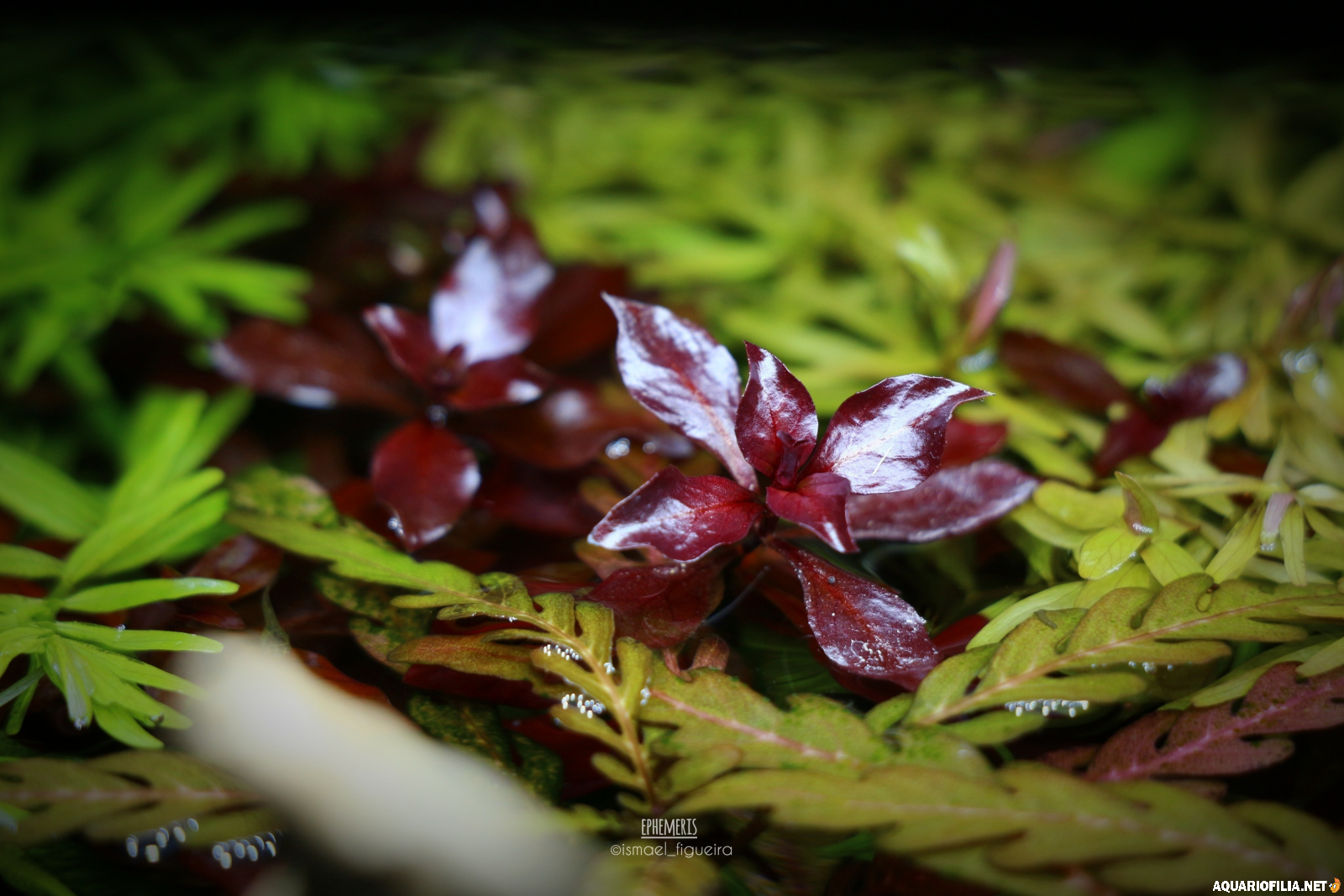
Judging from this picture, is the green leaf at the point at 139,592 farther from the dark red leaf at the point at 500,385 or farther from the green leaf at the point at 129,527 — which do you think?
the dark red leaf at the point at 500,385

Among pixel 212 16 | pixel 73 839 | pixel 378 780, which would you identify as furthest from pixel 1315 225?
pixel 212 16

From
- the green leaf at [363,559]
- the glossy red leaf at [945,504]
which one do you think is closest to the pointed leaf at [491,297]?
the green leaf at [363,559]

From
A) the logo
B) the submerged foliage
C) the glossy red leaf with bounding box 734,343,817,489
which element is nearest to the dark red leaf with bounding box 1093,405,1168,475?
the submerged foliage

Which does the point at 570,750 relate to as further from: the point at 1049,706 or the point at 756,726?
the point at 1049,706

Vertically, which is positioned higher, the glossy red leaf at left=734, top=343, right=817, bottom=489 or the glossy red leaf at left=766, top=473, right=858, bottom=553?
the glossy red leaf at left=734, top=343, right=817, bottom=489

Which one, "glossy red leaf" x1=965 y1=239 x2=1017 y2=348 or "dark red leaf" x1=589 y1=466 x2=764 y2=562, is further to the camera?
"glossy red leaf" x1=965 y1=239 x2=1017 y2=348

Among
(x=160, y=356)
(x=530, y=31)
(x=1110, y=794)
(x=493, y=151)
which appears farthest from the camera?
(x=530, y=31)

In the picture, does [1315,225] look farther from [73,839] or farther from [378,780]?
[73,839]

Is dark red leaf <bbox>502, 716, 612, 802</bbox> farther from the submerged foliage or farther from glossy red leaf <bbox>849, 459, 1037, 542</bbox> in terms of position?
glossy red leaf <bbox>849, 459, 1037, 542</bbox>
